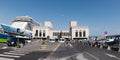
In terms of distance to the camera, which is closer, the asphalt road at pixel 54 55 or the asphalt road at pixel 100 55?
the asphalt road at pixel 54 55

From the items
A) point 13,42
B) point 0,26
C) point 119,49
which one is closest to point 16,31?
point 0,26

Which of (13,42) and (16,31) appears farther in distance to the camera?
(16,31)

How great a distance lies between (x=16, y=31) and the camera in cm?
15338

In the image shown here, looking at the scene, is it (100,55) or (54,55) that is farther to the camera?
(100,55)

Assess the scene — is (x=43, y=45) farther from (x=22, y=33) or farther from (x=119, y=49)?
(x=22, y=33)

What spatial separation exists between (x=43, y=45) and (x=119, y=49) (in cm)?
1325

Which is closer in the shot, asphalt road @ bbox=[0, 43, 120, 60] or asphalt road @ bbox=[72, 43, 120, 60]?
asphalt road @ bbox=[0, 43, 120, 60]

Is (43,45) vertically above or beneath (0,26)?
beneath

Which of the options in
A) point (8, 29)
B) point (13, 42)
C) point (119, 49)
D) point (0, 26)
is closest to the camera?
point (119, 49)

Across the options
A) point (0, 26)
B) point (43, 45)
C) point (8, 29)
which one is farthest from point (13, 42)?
point (8, 29)

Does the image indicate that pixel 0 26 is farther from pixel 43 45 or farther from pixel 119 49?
pixel 119 49

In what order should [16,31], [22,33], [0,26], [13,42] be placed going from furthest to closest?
[22,33] < [16,31] < [0,26] < [13,42]

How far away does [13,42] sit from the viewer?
45188mm

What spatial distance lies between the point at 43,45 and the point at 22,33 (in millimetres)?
134454
